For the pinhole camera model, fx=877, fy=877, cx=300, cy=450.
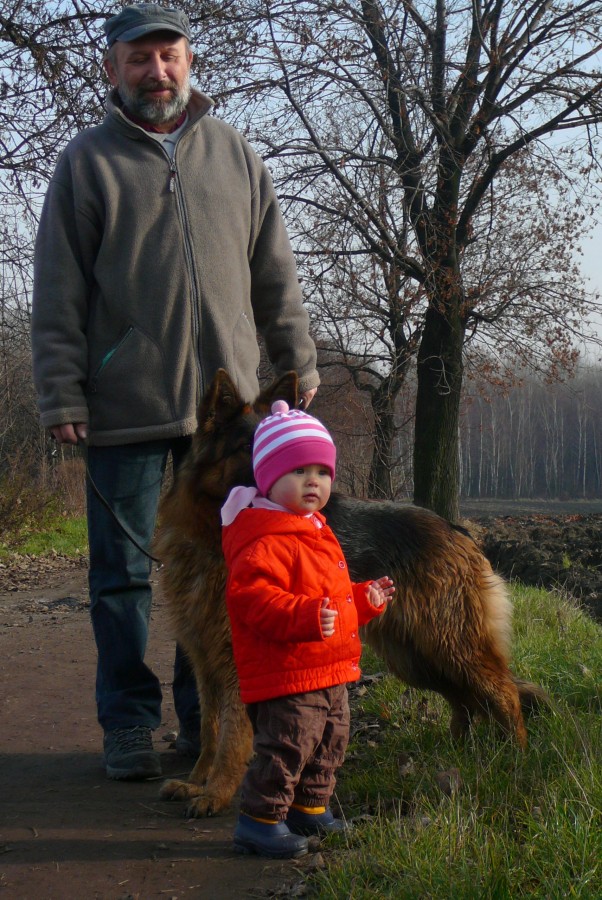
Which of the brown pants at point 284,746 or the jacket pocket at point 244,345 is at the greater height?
the jacket pocket at point 244,345

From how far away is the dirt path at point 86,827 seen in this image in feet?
8.82

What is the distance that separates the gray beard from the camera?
3.79m

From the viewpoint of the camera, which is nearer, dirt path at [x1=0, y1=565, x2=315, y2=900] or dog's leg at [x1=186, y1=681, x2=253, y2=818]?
dirt path at [x1=0, y1=565, x2=315, y2=900]

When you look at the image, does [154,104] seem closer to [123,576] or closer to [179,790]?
[123,576]

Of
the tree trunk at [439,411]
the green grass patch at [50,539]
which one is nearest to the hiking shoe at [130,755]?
the green grass patch at [50,539]

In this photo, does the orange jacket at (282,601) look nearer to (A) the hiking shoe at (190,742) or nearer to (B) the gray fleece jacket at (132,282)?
(B) the gray fleece jacket at (132,282)

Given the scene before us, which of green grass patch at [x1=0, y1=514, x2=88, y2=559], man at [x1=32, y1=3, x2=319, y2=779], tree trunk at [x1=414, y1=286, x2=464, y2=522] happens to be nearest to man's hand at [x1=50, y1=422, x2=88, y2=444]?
man at [x1=32, y1=3, x2=319, y2=779]

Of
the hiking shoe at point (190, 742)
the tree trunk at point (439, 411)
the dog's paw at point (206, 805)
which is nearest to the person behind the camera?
the dog's paw at point (206, 805)

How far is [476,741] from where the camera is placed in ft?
11.4

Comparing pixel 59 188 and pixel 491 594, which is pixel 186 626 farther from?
pixel 59 188

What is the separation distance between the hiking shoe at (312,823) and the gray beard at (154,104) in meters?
2.86

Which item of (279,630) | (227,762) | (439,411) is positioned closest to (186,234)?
(279,630)

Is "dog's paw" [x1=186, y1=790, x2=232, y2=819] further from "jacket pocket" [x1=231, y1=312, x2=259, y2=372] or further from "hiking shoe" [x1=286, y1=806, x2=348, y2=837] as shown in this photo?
"jacket pocket" [x1=231, y1=312, x2=259, y2=372]

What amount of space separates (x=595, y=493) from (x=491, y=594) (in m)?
46.8
